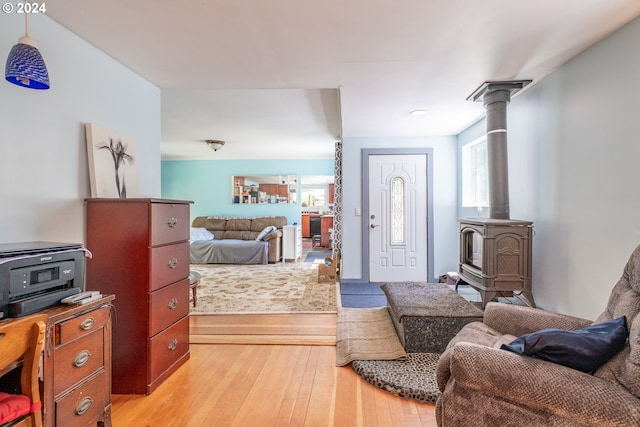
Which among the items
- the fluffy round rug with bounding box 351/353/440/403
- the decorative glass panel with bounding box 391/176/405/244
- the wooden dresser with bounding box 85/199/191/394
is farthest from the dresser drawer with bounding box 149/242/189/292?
the decorative glass panel with bounding box 391/176/405/244

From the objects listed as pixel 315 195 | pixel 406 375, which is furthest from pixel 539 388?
pixel 315 195

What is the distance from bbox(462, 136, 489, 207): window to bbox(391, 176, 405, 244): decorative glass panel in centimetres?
83

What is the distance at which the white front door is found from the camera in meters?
4.43

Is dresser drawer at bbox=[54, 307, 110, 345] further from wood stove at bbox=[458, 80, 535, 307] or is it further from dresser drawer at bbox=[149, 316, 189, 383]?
wood stove at bbox=[458, 80, 535, 307]

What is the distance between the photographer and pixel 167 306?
1.98 m

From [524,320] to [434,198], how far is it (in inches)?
→ 118

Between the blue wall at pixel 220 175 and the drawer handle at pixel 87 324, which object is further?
the blue wall at pixel 220 175

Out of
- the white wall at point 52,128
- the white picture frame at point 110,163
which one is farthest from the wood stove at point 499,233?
the white wall at point 52,128

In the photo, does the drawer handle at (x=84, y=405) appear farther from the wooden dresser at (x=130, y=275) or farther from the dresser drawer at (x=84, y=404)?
the wooden dresser at (x=130, y=275)

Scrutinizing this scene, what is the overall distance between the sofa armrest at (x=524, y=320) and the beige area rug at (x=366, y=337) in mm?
744

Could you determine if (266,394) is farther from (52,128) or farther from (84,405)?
(52,128)

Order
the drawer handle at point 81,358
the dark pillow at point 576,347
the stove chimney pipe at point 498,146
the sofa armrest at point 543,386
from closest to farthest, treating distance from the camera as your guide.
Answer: the sofa armrest at point 543,386, the dark pillow at point 576,347, the drawer handle at point 81,358, the stove chimney pipe at point 498,146

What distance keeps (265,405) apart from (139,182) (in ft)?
6.15

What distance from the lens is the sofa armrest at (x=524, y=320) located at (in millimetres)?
1459
